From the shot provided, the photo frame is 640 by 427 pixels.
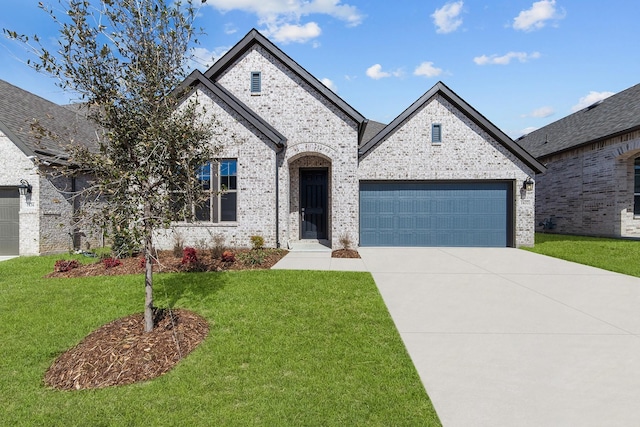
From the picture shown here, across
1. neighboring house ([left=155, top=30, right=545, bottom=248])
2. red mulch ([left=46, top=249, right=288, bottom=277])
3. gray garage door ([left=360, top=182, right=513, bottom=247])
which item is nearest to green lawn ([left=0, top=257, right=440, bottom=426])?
red mulch ([left=46, top=249, right=288, bottom=277])

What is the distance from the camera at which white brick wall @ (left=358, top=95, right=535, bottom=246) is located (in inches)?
512

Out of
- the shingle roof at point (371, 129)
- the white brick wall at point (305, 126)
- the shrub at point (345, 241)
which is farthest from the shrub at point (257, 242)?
the shingle roof at point (371, 129)

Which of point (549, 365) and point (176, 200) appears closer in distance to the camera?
point (549, 365)

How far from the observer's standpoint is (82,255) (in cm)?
1155

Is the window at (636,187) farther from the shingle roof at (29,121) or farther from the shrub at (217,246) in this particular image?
the shingle roof at (29,121)

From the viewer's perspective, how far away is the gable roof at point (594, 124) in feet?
52.4

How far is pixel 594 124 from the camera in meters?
18.4

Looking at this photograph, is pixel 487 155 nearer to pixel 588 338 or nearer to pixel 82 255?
pixel 588 338

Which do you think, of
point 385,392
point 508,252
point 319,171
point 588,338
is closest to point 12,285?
point 385,392

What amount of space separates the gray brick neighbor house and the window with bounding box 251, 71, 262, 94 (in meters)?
0.06

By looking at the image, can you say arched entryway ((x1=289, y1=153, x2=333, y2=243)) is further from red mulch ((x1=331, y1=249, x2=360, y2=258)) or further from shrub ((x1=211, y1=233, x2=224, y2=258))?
shrub ((x1=211, y1=233, x2=224, y2=258))

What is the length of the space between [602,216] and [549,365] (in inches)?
692

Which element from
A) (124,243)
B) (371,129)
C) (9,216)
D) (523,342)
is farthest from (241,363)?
(371,129)

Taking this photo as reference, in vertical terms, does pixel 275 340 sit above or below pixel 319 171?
below
